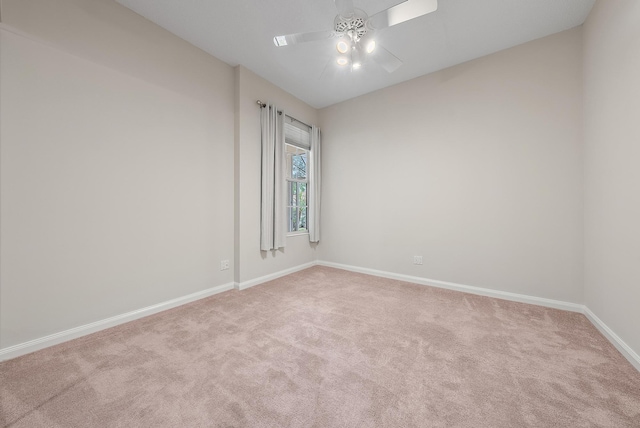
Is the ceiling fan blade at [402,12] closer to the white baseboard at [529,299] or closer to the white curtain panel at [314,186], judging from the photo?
the white curtain panel at [314,186]

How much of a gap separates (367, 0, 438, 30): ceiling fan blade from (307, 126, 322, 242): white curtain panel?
7.65ft

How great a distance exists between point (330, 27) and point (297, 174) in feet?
7.34

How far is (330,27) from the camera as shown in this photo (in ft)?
7.71

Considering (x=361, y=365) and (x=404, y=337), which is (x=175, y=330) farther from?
(x=404, y=337)

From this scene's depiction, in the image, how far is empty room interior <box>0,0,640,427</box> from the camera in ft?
4.48

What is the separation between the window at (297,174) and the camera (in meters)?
3.91

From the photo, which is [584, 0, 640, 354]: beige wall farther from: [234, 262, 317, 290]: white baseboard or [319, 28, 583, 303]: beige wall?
[234, 262, 317, 290]: white baseboard

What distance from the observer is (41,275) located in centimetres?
173

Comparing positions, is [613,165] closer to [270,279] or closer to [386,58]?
[386,58]

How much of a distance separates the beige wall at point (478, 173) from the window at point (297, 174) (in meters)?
0.73

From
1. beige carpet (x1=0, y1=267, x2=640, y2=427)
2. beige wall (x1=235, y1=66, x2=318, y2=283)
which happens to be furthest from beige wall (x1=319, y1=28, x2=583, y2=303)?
beige wall (x1=235, y1=66, x2=318, y2=283)

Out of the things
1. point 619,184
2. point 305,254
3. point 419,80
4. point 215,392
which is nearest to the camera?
point 215,392

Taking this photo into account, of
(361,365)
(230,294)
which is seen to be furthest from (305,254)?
(361,365)

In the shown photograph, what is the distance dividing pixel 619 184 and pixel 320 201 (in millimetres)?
3406
